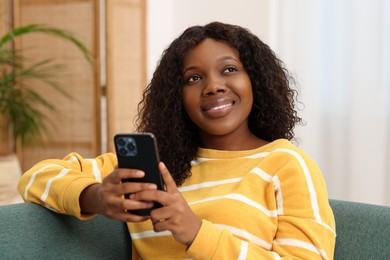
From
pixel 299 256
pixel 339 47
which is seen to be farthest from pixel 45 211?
pixel 339 47

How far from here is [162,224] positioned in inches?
39.1

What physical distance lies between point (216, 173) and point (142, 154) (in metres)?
0.31

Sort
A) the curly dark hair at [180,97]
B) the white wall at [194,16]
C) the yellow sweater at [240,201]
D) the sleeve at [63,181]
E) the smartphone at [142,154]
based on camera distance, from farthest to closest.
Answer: the white wall at [194,16] → the curly dark hair at [180,97] → the sleeve at [63,181] → the yellow sweater at [240,201] → the smartphone at [142,154]

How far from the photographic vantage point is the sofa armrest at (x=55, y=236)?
1143 mm

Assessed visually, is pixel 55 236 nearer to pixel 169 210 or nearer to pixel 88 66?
pixel 169 210

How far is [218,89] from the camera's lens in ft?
4.06

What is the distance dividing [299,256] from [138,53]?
2.97 m

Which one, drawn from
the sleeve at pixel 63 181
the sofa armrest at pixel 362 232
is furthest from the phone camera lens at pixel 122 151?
the sofa armrest at pixel 362 232

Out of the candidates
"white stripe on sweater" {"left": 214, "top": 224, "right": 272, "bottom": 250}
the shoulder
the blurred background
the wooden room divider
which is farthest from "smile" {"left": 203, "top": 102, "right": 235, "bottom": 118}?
the wooden room divider

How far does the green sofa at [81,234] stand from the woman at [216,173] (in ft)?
0.16

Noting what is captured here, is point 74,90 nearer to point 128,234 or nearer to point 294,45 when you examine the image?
point 294,45

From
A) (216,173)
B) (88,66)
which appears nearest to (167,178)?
(216,173)

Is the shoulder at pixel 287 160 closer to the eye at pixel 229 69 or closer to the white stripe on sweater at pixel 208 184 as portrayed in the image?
the white stripe on sweater at pixel 208 184

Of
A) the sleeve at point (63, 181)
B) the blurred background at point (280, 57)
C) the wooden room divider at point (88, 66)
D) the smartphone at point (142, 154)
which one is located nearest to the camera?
the smartphone at point (142, 154)
